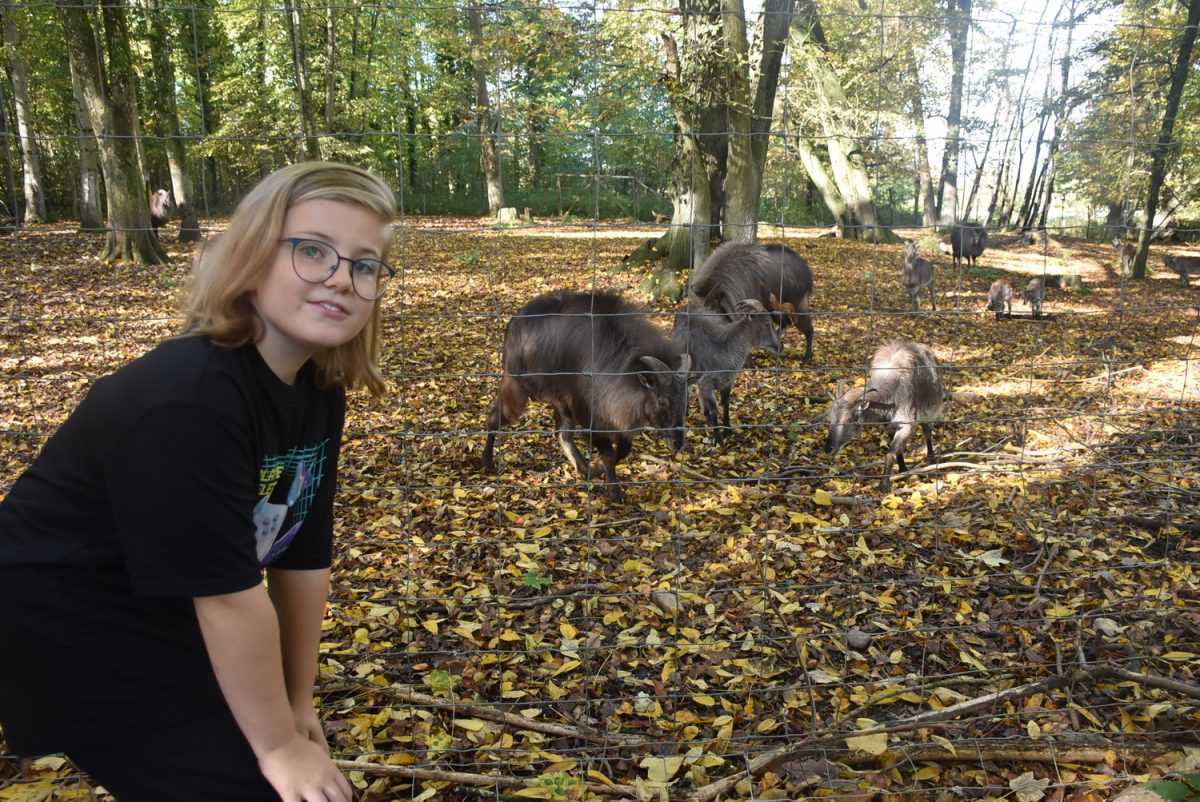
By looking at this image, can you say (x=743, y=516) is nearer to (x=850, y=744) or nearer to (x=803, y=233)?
(x=850, y=744)

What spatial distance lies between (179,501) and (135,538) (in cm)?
12

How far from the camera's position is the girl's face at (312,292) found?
5.28ft

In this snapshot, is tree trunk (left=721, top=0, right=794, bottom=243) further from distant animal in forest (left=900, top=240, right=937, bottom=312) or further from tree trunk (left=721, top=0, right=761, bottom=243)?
distant animal in forest (left=900, top=240, right=937, bottom=312)

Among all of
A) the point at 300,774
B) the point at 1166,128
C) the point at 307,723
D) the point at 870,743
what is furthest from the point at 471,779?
the point at 1166,128

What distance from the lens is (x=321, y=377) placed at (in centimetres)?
184

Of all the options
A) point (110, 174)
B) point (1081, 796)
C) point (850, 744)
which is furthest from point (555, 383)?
point (110, 174)

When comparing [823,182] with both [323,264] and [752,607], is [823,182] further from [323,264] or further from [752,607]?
[323,264]

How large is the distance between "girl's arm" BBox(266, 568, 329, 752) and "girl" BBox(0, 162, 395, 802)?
29 centimetres

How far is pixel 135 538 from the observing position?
143 cm

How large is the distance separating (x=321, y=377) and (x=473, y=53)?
32.2ft

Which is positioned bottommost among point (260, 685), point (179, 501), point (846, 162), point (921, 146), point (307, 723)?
point (307, 723)

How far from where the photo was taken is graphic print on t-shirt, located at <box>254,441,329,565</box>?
5.64ft

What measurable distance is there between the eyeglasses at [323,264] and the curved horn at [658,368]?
379 centimetres

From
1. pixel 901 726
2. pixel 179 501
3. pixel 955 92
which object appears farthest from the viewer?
pixel 955 92
